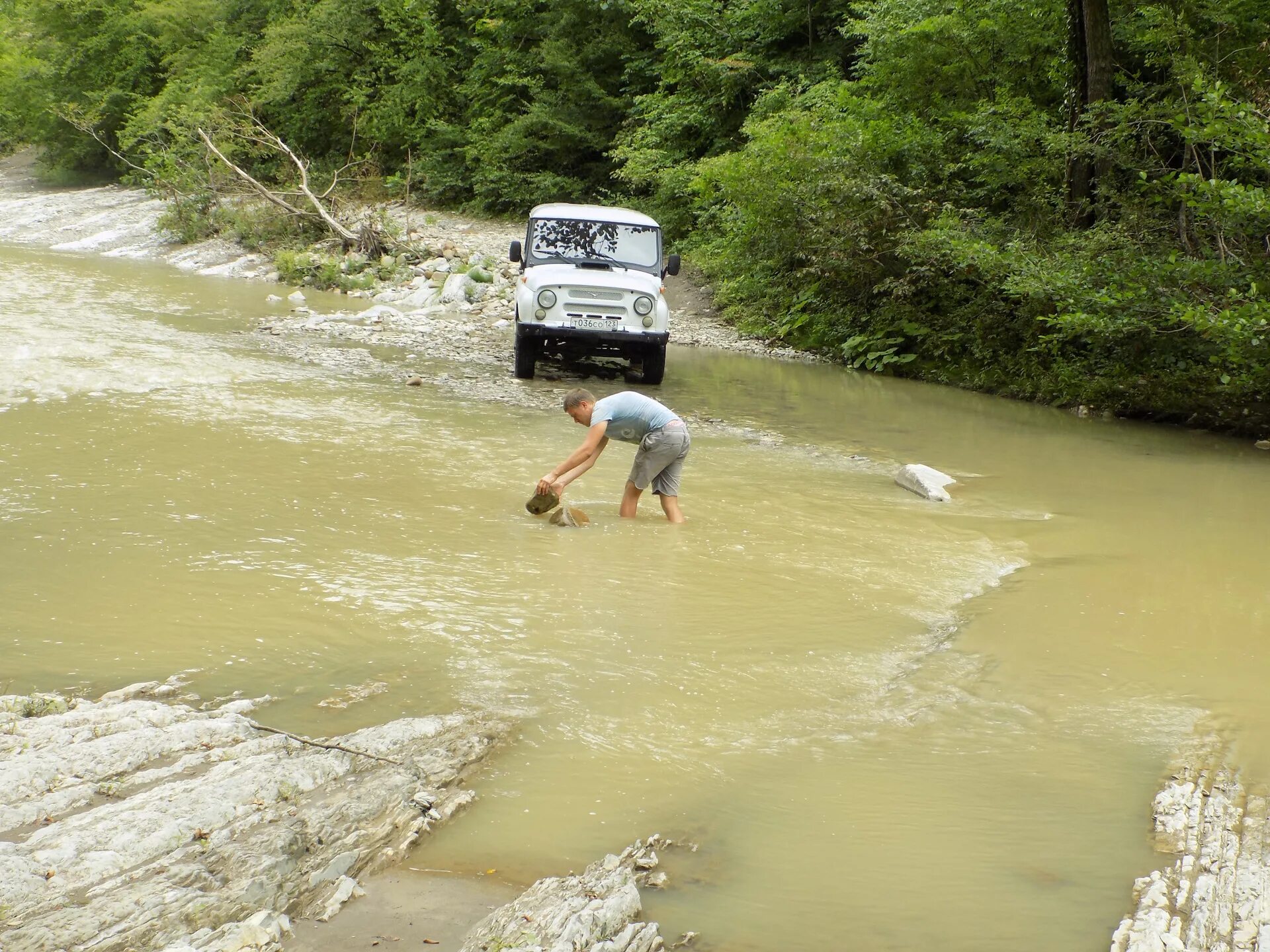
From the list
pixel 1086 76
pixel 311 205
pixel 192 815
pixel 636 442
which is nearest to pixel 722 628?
pixel 636 442

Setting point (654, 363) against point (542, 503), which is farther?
point (654, 363)

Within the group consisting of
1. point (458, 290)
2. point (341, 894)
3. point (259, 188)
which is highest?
point (259, 188)

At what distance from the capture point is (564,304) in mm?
12961

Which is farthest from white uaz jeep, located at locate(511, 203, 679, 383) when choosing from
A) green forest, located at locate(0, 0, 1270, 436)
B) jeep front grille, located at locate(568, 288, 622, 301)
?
green forest, located at locate(0, 0, 1270, 436)

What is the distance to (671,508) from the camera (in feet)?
25.4

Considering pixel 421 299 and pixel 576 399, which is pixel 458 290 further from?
pixel 576 399

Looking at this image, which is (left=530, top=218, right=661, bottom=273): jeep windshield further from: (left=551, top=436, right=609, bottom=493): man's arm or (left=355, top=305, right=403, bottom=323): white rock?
(left=551, top=436, right=609, bottom=493): man's arm

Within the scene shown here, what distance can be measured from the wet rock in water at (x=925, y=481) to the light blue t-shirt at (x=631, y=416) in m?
2.56

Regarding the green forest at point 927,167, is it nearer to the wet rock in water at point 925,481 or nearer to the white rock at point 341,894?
the wet rock in water at point 925,481

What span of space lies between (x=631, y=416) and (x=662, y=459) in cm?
39

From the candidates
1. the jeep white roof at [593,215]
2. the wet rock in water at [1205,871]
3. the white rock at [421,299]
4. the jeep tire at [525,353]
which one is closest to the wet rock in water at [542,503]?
the wet rock in water at [1205,871]

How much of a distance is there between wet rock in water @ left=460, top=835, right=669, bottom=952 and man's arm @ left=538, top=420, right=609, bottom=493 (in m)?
3.83

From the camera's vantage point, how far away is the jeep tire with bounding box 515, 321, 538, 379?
43.6ft

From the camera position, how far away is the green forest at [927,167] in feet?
40.1
